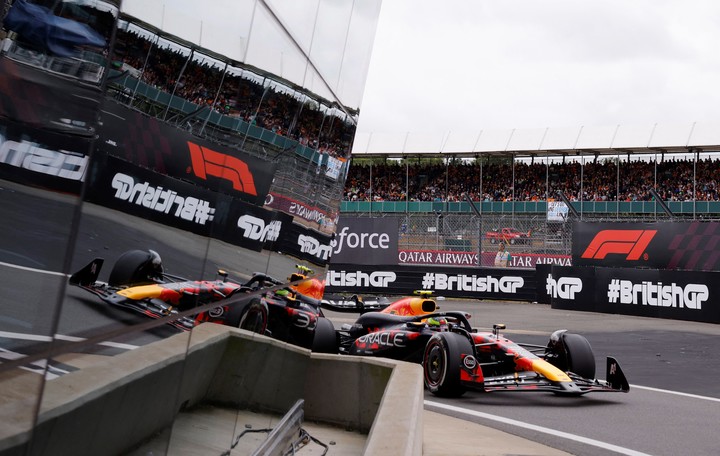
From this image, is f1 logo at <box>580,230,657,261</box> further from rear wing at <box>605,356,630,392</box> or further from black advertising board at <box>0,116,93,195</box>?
black advertising board at <box>0,116,93,195</box>

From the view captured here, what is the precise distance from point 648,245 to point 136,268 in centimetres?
2143

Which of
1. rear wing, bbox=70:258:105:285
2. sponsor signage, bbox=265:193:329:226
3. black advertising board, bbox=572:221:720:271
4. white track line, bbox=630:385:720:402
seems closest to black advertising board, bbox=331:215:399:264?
black advertising board, bbox=572:221:720:271

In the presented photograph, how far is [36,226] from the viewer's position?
1059mm

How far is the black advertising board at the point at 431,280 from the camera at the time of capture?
81.5 ft

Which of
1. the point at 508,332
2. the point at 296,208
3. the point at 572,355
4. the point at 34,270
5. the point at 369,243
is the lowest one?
the point at 34,270

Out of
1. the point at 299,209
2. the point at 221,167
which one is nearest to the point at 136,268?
the point at 221,167

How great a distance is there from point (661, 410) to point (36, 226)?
329 inches

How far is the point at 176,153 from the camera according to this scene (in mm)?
1734

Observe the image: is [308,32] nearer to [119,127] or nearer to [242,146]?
[242,146]

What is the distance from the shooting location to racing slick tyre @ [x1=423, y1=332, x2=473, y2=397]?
28.7ft

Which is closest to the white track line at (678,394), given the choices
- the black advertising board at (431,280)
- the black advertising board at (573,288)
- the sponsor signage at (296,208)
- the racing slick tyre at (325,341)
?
the racing slick tyre at (325,341)

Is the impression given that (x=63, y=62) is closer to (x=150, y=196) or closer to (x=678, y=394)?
(x=150, y=196)

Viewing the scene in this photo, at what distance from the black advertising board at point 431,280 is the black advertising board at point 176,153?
886 inches

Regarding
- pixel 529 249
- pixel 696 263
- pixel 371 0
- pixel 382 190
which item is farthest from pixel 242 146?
pixel 382 190
